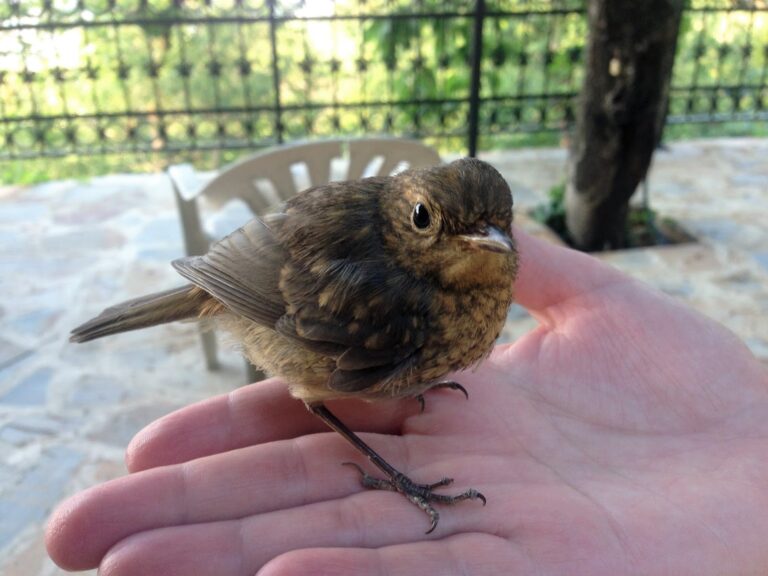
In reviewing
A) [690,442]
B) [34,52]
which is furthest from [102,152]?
[690,442]

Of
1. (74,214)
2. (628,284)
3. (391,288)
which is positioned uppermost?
(391,288)

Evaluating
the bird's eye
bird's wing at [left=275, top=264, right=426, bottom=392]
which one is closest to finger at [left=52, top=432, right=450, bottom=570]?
bird's wing at [left=275, top=264, right=426, bottom=392]

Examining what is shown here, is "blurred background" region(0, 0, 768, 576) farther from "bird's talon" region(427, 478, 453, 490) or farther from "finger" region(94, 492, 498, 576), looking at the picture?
"bird's talon" region(427, 478, 453, 490)

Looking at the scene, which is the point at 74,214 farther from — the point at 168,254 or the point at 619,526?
the point at 619,526

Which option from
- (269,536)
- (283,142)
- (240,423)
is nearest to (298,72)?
(283,142)

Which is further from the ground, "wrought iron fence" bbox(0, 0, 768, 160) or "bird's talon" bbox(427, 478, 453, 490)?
"wrought iron fence" bbox(0, 0, 768, 160)

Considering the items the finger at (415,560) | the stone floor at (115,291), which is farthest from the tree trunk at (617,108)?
the finger at (415,560)
